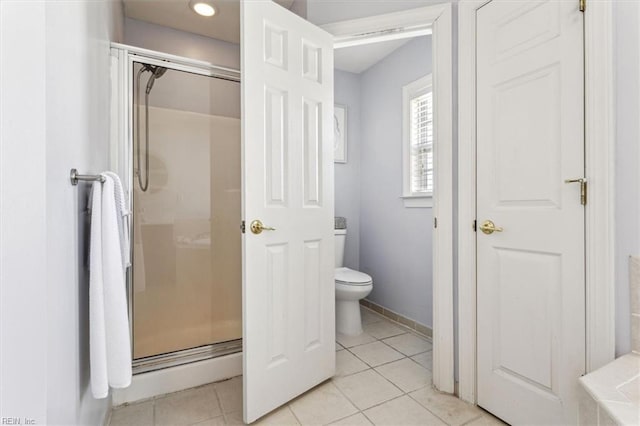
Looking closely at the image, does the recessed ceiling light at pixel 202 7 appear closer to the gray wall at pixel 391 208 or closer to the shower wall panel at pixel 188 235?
the shower wall panel at pixel 188 235

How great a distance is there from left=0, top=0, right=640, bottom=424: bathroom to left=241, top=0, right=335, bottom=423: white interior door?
0.16 feet

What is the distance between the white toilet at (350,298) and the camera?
242cm

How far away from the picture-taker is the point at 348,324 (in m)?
2.51

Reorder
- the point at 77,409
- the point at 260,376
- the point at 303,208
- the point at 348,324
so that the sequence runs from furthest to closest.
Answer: the point at 348,324 → the point at 303,208 → the point at 260,376 → the point at 77,409

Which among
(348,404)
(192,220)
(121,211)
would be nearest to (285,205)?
(121,211)

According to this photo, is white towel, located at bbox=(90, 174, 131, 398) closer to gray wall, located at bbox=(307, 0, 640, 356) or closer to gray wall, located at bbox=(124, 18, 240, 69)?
gray wall, located at bbox=(307, 0, 640, 356)

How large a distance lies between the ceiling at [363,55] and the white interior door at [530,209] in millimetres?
1349

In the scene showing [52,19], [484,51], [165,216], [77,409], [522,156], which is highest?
[484,51]

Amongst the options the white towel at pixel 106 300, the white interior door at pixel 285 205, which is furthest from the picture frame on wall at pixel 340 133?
the white towel at pixel 106 300

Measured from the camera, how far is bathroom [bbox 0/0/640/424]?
70 cm

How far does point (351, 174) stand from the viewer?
130 inches

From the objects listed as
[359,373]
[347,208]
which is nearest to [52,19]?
[359,373]

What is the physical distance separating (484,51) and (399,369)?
191 cm

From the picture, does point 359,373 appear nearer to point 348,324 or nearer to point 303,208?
point 348,324
